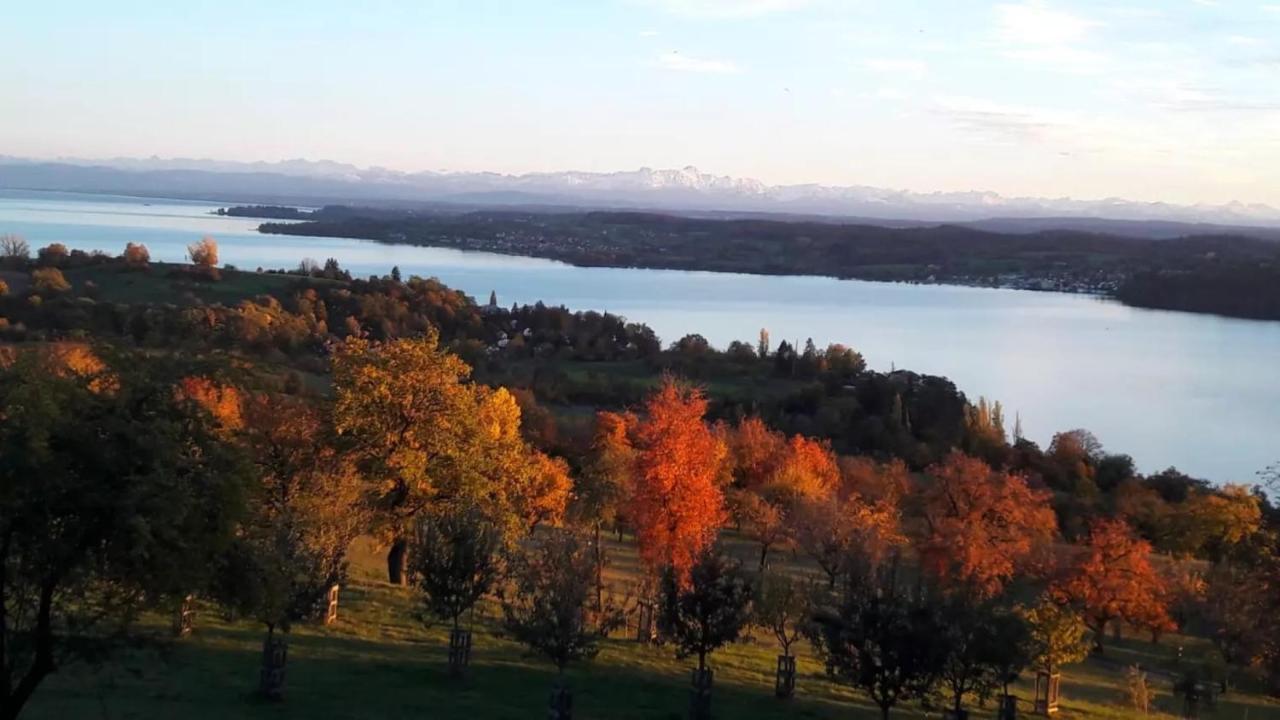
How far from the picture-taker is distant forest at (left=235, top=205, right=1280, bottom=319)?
114312 mm

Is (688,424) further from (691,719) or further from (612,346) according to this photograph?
(612,346)

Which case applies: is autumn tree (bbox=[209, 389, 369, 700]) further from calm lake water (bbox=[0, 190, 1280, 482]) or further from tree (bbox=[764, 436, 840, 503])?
calm lake water (bbox=[0, 190, 1280, 482])

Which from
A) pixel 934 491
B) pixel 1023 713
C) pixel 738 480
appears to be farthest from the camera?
pixel 738 480

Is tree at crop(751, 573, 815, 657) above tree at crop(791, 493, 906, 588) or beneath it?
above

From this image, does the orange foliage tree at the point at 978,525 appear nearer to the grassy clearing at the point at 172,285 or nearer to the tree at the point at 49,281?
the grassy clearing at the point at 172,285

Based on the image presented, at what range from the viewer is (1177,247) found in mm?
128375

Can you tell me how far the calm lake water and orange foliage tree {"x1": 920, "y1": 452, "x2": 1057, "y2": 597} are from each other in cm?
2789

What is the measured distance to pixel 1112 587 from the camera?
65.2 feet

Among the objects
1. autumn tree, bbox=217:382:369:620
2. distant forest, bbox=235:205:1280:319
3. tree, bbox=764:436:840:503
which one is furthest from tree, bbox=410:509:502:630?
distant forest, bbox=235:205:1280:319

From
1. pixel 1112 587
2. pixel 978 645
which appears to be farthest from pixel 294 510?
pixel 1112 587

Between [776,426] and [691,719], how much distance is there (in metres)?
36.8

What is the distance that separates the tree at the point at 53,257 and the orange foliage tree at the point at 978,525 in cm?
5695

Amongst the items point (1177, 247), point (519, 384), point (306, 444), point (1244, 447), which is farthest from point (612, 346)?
point (1177, 247)

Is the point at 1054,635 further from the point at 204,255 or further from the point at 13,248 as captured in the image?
the point at 13,248
